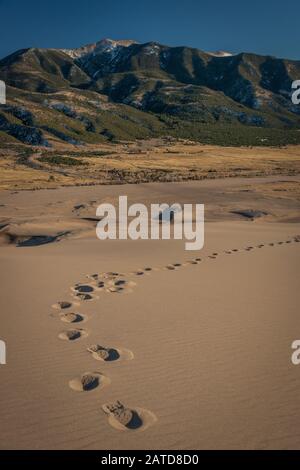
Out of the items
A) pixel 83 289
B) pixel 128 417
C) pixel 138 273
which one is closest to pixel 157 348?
pixel 128 417

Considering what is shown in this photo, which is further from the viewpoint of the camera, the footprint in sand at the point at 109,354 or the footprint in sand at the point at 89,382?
the footprint in sand at the point at 109,354

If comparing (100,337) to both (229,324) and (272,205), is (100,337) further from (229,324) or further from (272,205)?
(272,205)

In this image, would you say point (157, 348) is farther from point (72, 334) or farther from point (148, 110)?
point (148, 110)

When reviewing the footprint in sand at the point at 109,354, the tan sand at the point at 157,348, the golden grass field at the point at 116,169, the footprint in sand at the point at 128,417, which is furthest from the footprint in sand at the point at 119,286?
the golden grass field at the point at 116,169

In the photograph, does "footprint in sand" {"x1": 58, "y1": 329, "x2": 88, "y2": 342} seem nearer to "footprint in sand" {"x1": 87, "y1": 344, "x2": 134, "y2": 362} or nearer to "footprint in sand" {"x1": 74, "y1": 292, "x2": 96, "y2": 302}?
"footprint in sand" {"x1": 87, "y1": 344, "x2": 134, "y2": 362}

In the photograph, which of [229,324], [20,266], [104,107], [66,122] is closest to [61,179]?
[20,266]

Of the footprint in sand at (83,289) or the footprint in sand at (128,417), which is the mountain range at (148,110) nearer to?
the footprint in sand at (83,289)
